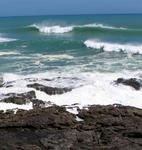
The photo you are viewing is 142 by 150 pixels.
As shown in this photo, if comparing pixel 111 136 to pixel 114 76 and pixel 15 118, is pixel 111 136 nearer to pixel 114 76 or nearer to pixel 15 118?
pixel 15 118

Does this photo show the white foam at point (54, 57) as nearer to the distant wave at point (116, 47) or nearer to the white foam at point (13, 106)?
the distant wave at point (116, 47)

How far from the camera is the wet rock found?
12.0 meters

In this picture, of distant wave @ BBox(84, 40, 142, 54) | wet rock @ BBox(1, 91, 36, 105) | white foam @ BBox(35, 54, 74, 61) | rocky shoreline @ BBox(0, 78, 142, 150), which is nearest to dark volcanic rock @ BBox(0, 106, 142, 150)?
rocky shoreline @ BBox(0, 78, 142, 150)

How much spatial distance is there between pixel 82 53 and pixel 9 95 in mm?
13547

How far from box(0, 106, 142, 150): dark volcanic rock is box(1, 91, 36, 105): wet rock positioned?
1845 mm

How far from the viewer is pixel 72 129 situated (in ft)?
30.7

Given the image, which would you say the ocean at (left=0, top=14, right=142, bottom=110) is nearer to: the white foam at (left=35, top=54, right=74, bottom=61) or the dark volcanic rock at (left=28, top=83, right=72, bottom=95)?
the white foam at (left=35, top=54, right=74, bottom=61)

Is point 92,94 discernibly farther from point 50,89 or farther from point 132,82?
point 132,82

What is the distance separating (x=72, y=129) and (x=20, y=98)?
308cm

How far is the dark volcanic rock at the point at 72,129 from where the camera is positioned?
8.75 meters

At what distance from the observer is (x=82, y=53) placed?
25.7m

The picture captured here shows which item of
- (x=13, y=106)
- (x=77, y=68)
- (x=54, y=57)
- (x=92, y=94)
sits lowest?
(x=54, y=57)

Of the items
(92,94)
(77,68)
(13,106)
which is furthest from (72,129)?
(77,68)

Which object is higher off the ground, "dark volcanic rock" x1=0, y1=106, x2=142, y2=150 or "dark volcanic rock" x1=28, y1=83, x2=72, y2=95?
"dark volcanic rock" x1=0, y1=106, x2=142, y2=150
